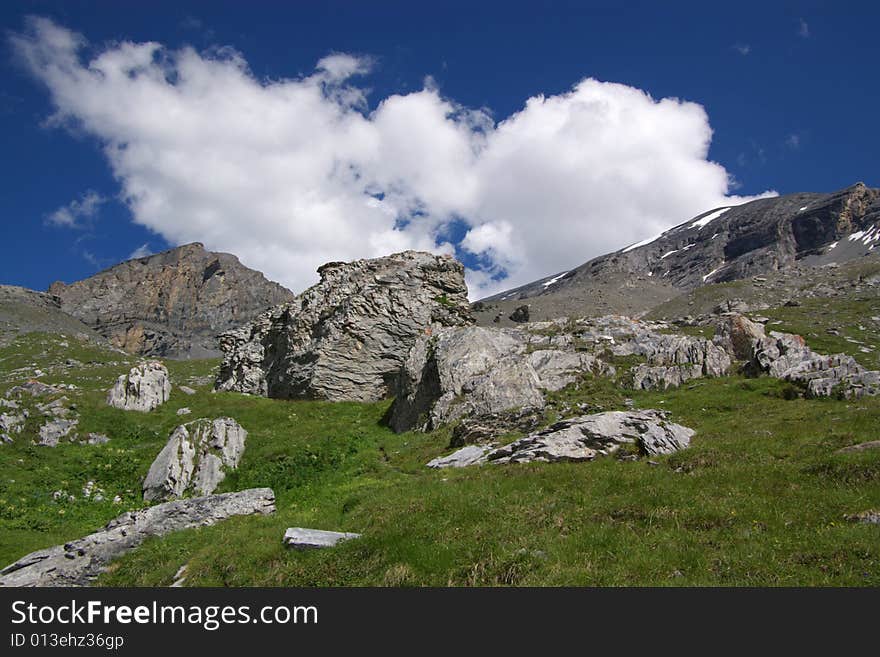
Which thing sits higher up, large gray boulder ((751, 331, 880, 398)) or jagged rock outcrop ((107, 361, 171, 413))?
jagged rock outcrop ((107, 361, 171, 413))

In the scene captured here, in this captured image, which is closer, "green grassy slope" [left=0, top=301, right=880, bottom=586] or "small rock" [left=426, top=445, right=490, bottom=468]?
"green grassy slope" [left=0, top=301, right=880, bottom=586]

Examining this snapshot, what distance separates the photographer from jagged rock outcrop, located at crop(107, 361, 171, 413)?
38.0 metres

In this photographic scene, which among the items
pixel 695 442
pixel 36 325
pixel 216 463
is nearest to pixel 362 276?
pixel 216 463

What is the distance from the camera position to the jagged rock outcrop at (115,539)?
49.2 feet

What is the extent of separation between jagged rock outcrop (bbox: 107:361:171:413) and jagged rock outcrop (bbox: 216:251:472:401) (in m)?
10.6

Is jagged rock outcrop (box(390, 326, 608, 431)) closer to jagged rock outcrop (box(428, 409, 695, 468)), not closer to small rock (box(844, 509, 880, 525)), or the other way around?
jagged rock outcrop (box(428, 409, 695, 468))

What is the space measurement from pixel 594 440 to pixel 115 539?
52.6ft

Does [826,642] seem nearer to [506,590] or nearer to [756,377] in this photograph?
[506,590]

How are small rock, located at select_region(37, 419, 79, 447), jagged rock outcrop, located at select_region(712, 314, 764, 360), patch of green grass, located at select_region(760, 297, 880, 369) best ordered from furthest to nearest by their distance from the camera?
patch of green grass, located at select_region(760, 297, 880, 369) → jagged rock outcrop, located at select_region(712, 314, 764, 360) → small rock, located at select_region(37, 419, 79, 447)

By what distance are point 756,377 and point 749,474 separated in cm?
1836

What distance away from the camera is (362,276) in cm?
5359

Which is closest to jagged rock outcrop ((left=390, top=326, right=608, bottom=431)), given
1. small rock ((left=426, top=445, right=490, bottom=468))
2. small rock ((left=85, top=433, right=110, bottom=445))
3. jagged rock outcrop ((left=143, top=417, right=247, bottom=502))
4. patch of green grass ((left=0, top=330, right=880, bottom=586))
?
small rock ((left=426, top=445, right=490, bottom=468))

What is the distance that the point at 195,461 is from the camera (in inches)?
1013

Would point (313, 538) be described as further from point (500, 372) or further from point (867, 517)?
point (500, 372)
